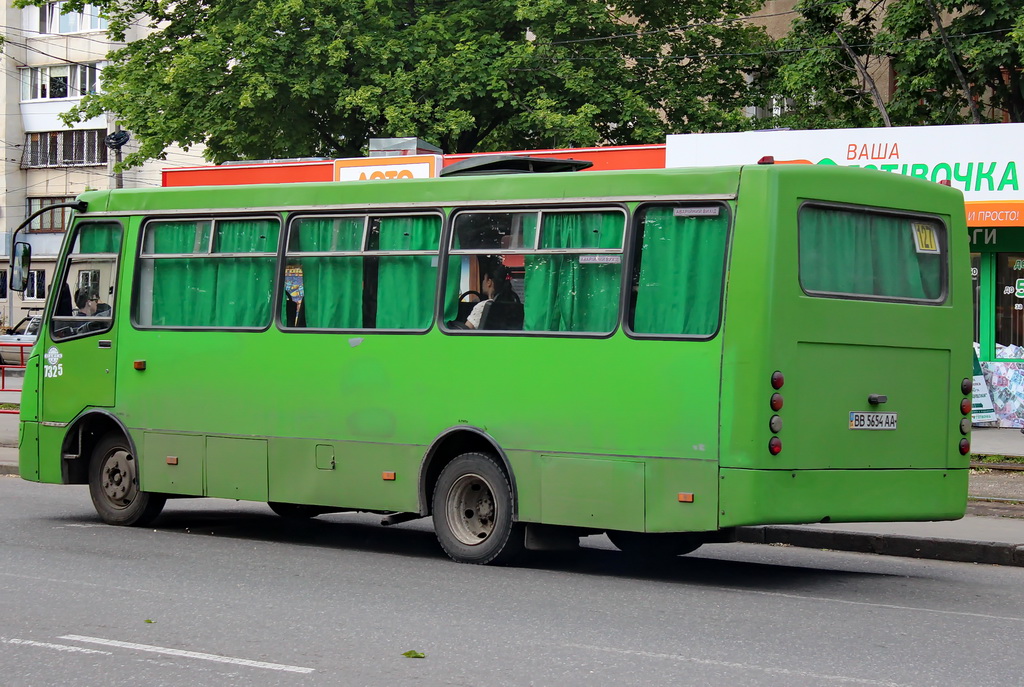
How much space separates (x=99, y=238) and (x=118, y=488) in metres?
2.22

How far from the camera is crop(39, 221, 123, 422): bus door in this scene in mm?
13352

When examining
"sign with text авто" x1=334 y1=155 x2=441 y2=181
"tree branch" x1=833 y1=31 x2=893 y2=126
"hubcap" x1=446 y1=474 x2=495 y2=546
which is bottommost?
"hubcap" x1=446 y1=474 x2=495 y2=546

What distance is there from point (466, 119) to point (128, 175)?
34868mm

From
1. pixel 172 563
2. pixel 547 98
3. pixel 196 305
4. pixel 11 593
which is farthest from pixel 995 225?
pixel 11 593

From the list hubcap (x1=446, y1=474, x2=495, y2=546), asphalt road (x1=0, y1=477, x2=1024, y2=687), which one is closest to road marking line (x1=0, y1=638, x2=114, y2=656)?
asphalt road (x1=0, y1=477, x2=1024, y2=687)

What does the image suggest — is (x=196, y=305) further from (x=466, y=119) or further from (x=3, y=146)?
(x=3, y=146)

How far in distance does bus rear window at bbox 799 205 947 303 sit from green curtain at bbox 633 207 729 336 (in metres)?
0.57

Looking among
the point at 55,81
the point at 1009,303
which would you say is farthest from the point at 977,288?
the point at 55,81

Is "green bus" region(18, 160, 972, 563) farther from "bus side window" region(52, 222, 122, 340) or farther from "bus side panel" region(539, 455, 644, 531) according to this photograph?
"bus side window" region(52, 222, 122, 340)

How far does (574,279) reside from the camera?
1070cm

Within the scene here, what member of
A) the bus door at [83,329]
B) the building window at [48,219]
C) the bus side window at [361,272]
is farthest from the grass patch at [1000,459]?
the building window at [48,219]

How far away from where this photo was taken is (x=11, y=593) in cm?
941

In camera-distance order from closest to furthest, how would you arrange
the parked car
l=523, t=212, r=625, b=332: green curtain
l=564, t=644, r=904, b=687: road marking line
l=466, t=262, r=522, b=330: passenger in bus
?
l=564, t=644, r=904, b=687: road marking line, l=523, t=212, r=625, b=332: green curtain, l=466, t=262, r=522, b=330: passenger in bus, the parked car

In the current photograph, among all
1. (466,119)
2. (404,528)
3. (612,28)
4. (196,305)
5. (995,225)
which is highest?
(612,28)
